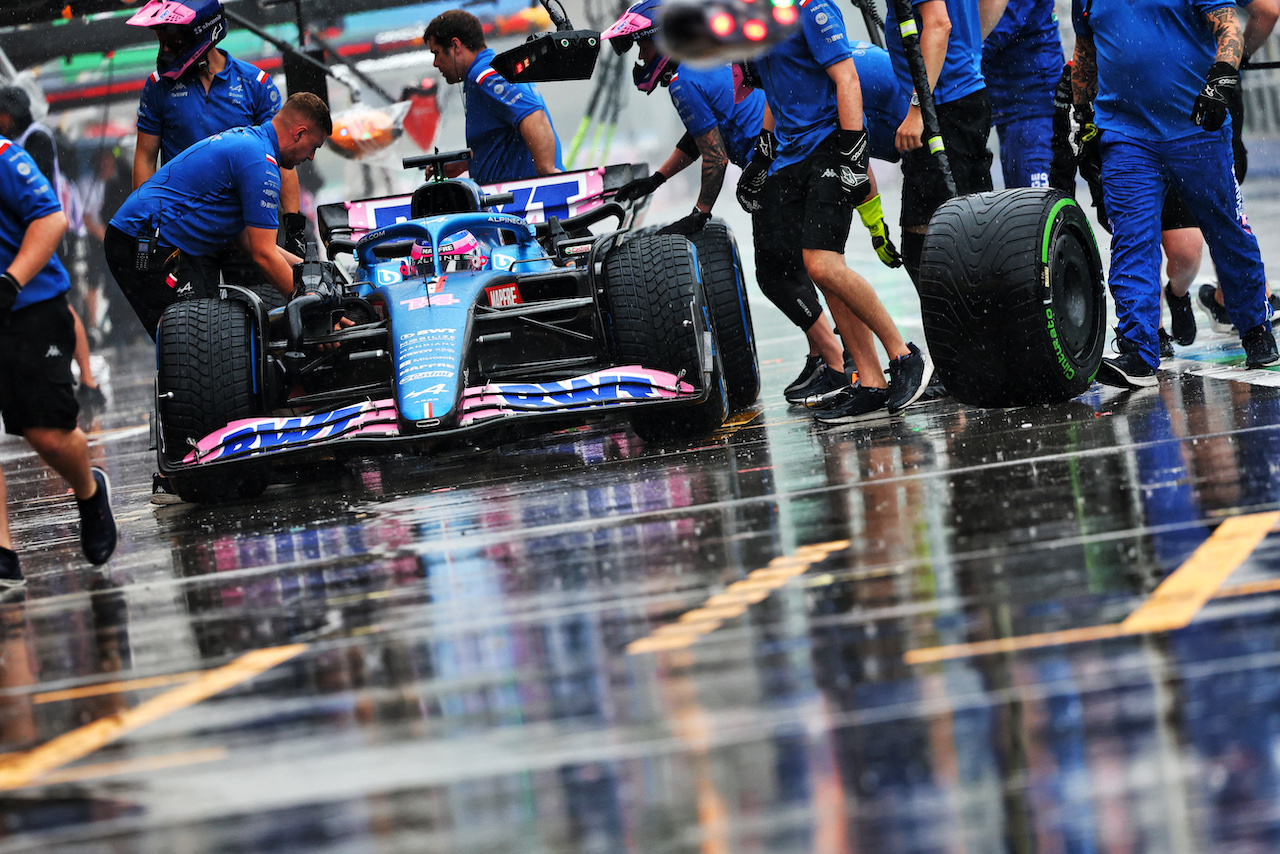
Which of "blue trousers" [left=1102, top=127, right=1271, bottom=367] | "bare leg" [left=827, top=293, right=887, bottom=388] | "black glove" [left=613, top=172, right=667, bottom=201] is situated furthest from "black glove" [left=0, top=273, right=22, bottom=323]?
"blue trousers" [left=1102, top=127, right=1271, bottom=367]

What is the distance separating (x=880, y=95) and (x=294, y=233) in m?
3.13

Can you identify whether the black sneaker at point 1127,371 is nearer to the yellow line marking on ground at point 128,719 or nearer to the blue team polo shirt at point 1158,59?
the blue team polo shirt at point 1158,59

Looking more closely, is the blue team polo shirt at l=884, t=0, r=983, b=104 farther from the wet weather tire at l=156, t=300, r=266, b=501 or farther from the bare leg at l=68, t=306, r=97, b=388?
the bare leg at l=68, t=306, r=97, b=388

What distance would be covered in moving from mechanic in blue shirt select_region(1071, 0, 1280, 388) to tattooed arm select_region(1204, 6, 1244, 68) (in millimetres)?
17

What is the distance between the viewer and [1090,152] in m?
7.14

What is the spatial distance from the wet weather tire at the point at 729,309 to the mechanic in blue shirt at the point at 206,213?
1986 mm

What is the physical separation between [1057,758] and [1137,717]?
19 centimetres

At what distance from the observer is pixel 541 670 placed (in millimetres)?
2910

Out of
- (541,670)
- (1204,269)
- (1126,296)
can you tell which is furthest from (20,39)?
(541,670)

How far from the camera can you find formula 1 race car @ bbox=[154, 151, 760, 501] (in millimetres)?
5848

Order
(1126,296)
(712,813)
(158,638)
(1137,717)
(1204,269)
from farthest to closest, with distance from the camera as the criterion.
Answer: (1204,269), (1126,296), (158,638), (1137,717), (712,813)

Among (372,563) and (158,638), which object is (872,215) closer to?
(372,563)

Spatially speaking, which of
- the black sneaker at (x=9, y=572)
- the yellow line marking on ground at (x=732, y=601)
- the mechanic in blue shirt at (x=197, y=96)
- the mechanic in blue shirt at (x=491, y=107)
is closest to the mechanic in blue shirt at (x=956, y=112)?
the mechanic in blue shirt at (x=491, y=107)

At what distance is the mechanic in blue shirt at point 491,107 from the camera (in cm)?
839
